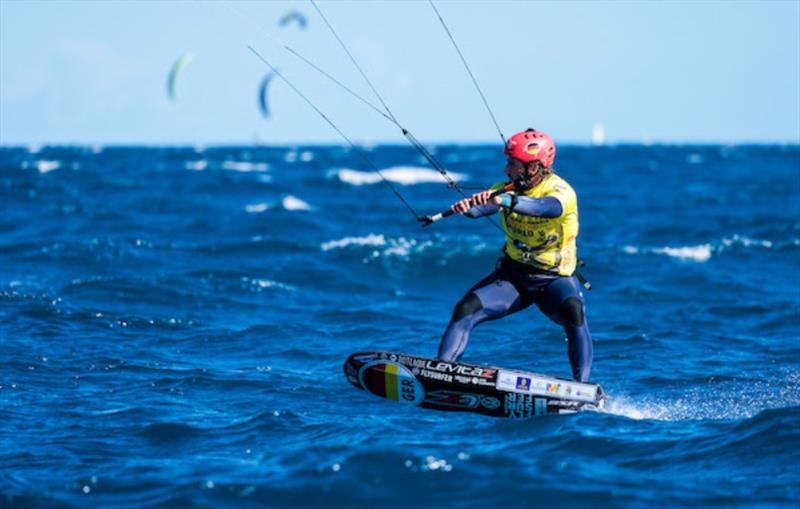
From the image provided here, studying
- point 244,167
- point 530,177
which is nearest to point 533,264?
point 530,177

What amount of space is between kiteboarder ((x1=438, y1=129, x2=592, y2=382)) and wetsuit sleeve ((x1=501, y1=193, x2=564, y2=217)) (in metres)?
0.06

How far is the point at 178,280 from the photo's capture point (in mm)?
18109

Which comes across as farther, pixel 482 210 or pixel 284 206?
pixel 284 206

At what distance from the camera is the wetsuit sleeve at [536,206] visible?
29.3 feet

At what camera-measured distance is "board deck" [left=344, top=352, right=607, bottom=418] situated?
9.39m

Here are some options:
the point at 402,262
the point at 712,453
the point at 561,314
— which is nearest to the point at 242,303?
the point at 402,262

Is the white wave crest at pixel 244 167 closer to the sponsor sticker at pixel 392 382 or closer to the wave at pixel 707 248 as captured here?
the wave at pixel 707 248

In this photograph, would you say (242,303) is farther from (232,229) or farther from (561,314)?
(232,229)

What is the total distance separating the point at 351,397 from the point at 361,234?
16.2 metres

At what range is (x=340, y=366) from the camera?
484 inches

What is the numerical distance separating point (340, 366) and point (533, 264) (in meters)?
3.28

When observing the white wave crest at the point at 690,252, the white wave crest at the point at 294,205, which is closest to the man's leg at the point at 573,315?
the white wave crest at the point at 690,252

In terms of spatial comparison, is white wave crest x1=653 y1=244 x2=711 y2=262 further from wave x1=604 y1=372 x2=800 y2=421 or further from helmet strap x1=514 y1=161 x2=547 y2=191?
helmet strap x1=514 y1=161 x2=547 y2=191

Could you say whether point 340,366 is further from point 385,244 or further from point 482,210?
point 385,244
